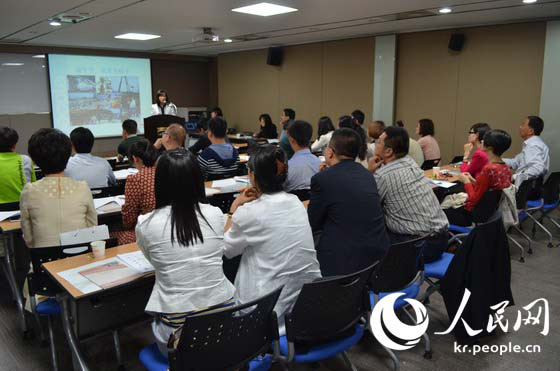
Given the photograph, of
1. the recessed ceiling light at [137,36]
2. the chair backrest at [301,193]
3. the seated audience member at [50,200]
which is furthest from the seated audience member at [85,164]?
the recessed ceiling light at [137,36]

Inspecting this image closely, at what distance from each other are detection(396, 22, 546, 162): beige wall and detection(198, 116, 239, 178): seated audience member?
14.8 ft

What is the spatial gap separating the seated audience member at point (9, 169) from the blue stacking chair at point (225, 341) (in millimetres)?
2447

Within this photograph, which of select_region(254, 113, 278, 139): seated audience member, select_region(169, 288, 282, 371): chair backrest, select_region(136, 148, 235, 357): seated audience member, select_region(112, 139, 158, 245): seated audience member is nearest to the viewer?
select_region(169, 288, 282, 371): chair backrest

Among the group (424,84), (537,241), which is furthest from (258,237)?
(424,84)

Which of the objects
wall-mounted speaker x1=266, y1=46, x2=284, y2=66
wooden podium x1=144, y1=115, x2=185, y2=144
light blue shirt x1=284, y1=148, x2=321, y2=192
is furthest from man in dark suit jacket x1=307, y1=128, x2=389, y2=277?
wall-mounted speaker x1=266, y1=46, x2=284, y2=66

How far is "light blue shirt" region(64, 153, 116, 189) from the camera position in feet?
12.4

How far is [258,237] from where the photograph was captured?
1.99 meters

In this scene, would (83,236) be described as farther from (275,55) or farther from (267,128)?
(275,55)

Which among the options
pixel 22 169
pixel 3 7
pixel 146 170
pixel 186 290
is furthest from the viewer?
pixel 3 7

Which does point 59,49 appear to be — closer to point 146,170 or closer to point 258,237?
point 146,170

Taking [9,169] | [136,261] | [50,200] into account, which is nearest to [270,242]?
[136,261]

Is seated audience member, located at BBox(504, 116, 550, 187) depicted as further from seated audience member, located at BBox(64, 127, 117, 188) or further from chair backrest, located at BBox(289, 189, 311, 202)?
seated audience member, located at BBox(64, 127, 117, 188)

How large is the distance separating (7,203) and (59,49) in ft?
25.6

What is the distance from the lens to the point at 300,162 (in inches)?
154
